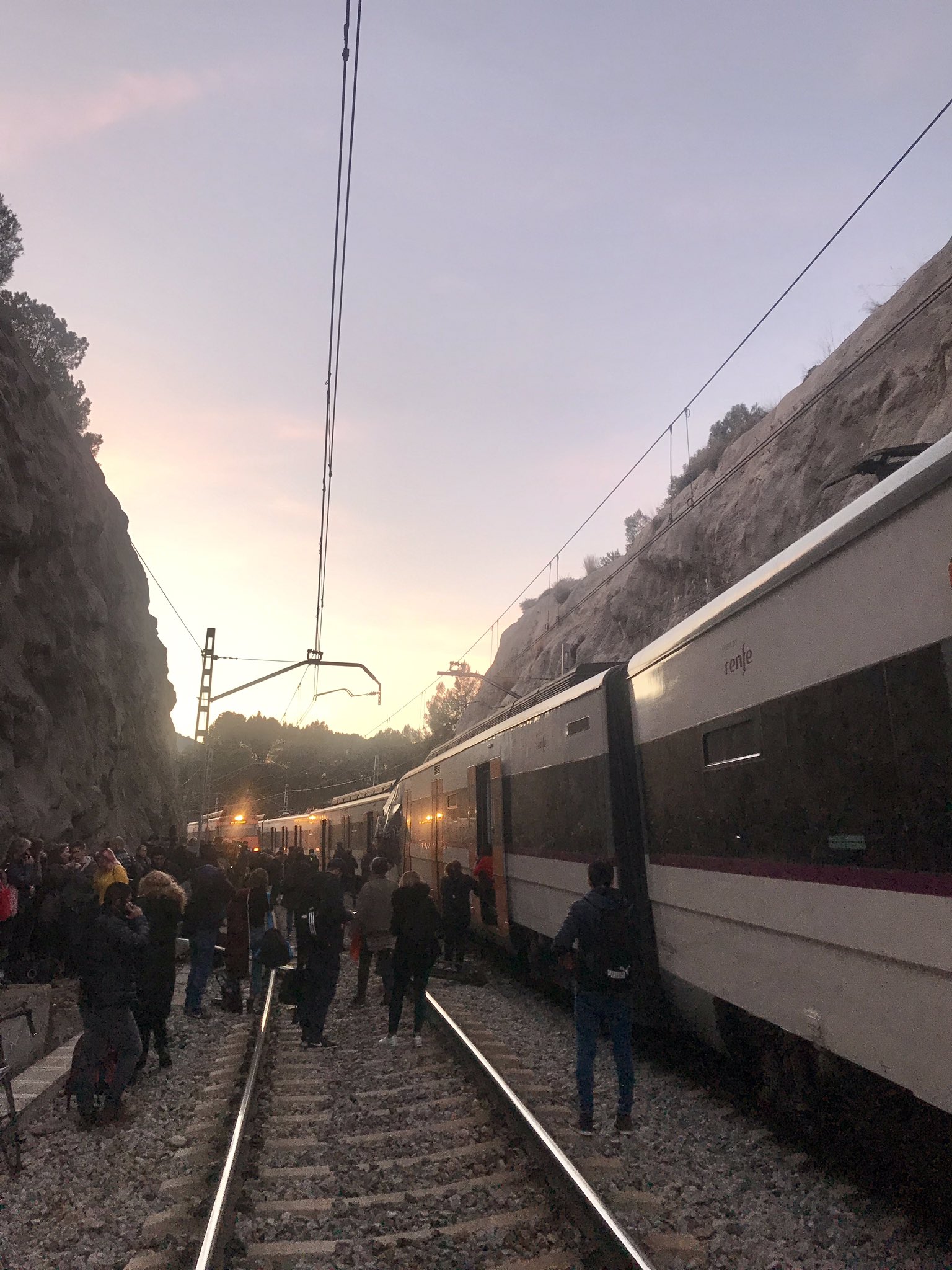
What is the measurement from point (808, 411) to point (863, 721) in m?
32.9

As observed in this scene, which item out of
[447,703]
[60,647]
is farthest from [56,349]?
[447,703]

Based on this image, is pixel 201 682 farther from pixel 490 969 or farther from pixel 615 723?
pixel 615 723

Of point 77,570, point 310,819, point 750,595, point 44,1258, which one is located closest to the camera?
point 44,1258

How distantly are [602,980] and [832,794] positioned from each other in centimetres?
237

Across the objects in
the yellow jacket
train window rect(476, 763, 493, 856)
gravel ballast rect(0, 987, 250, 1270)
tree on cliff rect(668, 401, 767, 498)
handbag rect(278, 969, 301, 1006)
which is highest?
tree on cliff rect(668, 401, 767, 498)

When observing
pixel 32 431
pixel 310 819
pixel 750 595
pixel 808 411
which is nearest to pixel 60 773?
pixel 32 431

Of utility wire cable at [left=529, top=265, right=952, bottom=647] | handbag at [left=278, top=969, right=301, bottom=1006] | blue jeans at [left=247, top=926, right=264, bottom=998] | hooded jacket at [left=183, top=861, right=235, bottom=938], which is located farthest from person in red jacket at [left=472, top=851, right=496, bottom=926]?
utility wire cable at [left=529, top=265, right=952, bottom=647]

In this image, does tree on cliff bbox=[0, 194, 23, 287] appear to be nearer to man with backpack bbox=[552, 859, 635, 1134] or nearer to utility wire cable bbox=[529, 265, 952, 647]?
utility wire cable bbox=[529, 265, 952, 647]

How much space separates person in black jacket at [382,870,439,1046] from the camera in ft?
31.9

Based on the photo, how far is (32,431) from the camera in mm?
27047

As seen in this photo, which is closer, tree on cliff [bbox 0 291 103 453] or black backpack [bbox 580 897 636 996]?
black backpack [bbox 580 897 636 996]

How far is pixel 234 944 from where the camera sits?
40.8ft

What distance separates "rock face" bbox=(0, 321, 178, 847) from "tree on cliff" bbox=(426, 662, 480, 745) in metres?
70.1

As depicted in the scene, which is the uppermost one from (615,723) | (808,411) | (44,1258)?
(808,411)
